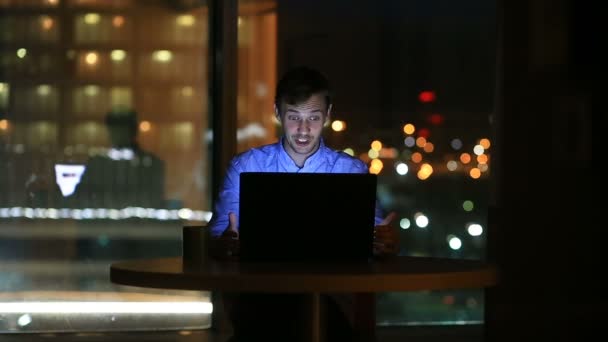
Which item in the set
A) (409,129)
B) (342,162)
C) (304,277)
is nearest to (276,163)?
(342,162)

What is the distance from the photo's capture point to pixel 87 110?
183 inches

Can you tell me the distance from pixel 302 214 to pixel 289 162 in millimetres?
772

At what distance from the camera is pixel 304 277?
1795mm

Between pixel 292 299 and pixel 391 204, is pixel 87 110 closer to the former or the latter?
pixel 391 204

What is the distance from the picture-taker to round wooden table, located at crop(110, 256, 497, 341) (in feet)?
5.89

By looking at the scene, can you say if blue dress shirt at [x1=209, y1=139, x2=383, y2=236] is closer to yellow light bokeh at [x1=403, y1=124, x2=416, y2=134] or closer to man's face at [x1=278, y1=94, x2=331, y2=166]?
man's face at [x1=278, y1=94, x2=331, y2=166]

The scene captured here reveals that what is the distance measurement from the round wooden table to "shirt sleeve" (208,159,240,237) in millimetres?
590

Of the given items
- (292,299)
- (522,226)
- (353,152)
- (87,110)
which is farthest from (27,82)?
(292,299)

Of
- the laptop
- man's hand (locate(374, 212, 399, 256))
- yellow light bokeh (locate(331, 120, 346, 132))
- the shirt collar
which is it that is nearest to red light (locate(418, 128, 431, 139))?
yellow light bokeh (locate(331, 120, 346, 132))

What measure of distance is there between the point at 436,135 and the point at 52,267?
185 cm

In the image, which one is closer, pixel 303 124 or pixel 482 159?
pixel 303 124

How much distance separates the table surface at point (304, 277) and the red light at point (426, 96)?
2.89m

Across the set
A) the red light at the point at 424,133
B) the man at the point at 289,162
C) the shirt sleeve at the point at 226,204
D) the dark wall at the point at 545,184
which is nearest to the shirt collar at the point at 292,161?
the man at the point at 289,162

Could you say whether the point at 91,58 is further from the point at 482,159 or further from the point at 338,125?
the point at 482,159
